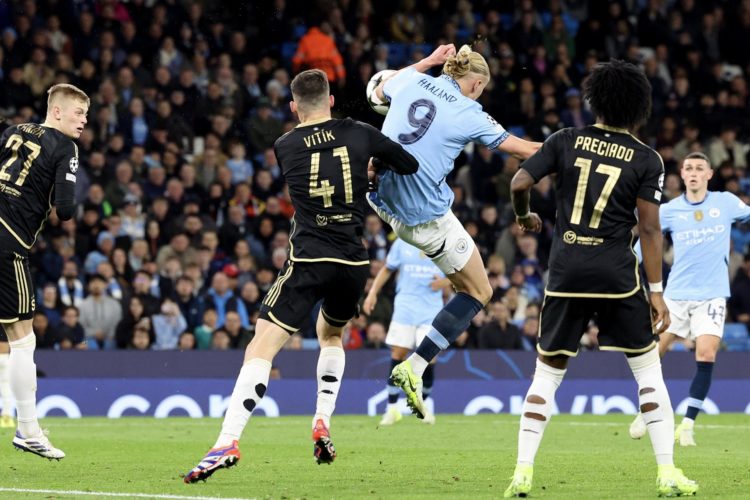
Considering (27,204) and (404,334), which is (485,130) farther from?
(404,334)

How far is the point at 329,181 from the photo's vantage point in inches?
339

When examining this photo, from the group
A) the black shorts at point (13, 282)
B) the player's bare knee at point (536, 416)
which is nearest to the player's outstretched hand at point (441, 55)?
the player's bare knee at point (536, 416)

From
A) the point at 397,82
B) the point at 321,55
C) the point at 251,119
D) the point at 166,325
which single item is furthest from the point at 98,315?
the point at 397,82

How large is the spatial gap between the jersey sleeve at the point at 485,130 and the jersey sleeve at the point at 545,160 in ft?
4.02

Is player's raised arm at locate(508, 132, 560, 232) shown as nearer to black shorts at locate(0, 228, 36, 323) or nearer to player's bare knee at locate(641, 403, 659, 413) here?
player's bare knee at locate(641, 403, 659, 413)

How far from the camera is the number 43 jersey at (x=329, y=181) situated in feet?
28.2

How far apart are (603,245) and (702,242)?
576cm

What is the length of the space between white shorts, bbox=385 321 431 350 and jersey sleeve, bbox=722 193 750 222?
15.0 ft

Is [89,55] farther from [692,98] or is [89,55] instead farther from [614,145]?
[614,145]

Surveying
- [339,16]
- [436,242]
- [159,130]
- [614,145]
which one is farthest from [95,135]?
[614,145]

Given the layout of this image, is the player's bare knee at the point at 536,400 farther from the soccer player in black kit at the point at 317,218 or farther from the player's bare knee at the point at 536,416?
the soccer player in black kit at the point at 317,218

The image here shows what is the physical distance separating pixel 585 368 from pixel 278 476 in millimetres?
10567

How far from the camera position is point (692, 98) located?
960 inches

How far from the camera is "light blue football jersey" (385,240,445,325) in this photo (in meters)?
16.4
